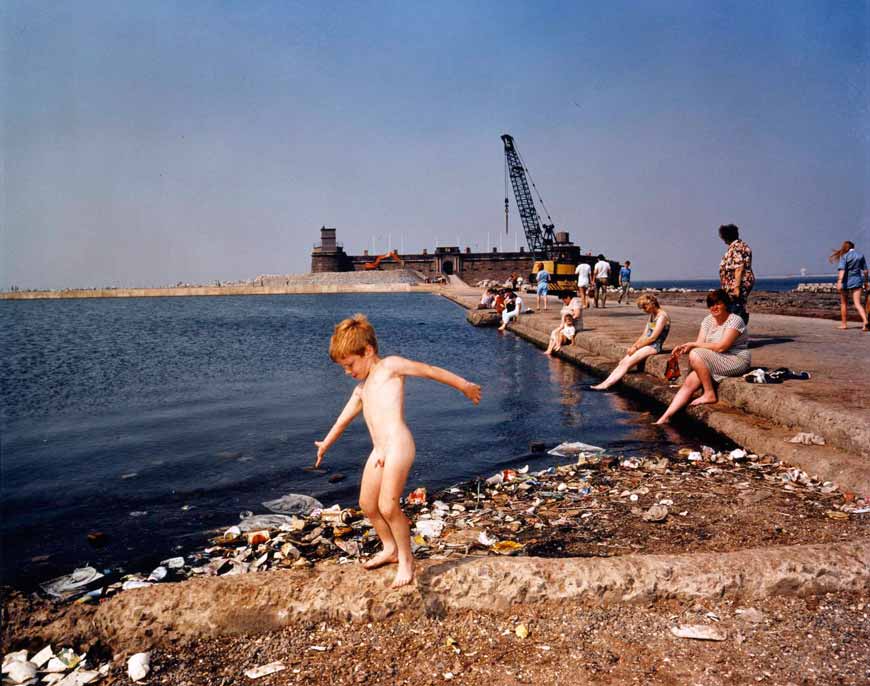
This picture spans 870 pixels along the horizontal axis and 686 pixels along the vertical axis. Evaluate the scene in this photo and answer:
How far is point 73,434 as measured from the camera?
7.81 metres

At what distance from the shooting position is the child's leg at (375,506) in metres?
2.77

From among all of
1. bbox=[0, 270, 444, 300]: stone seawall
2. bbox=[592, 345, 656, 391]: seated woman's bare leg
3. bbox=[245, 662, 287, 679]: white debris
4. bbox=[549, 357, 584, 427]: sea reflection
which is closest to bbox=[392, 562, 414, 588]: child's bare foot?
bbox=[245, 662, 287, 679]: white debris

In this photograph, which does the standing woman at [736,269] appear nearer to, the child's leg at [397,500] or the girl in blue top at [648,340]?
the girl in blue top at [648,340]

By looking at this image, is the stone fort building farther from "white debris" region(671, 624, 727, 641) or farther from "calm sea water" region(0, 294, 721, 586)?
"white debris" region(671, 624, 727, 641)

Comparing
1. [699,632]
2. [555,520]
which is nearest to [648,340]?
[555,520]

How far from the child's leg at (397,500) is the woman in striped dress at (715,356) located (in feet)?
15.9

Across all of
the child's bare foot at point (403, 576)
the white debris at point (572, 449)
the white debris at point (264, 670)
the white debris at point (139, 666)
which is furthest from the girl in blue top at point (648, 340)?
the white debris at point (139, 666)

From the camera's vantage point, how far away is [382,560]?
2.89 meters

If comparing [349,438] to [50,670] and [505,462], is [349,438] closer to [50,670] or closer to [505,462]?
[505,462]

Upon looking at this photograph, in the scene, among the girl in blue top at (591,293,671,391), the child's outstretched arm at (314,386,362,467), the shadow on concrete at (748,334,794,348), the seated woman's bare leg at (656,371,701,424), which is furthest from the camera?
the shadow on concrete at (748,334,794,348)

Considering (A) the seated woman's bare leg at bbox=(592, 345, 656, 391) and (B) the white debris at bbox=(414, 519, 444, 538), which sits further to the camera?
(A) the seated woman's bare leg at bbox=(592, 345, 656, 391)

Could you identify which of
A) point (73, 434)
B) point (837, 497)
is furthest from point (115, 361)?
point (837, 497)

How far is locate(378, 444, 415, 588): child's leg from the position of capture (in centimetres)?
269

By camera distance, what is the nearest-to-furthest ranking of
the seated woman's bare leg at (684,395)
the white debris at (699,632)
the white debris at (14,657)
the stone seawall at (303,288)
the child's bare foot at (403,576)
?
the white debris at (699,632) < the white debris at (14,657) < the child's bare foot at (403,576) < the seated woman's bare leg at (684,395) < the stone seawall at (303,288)
